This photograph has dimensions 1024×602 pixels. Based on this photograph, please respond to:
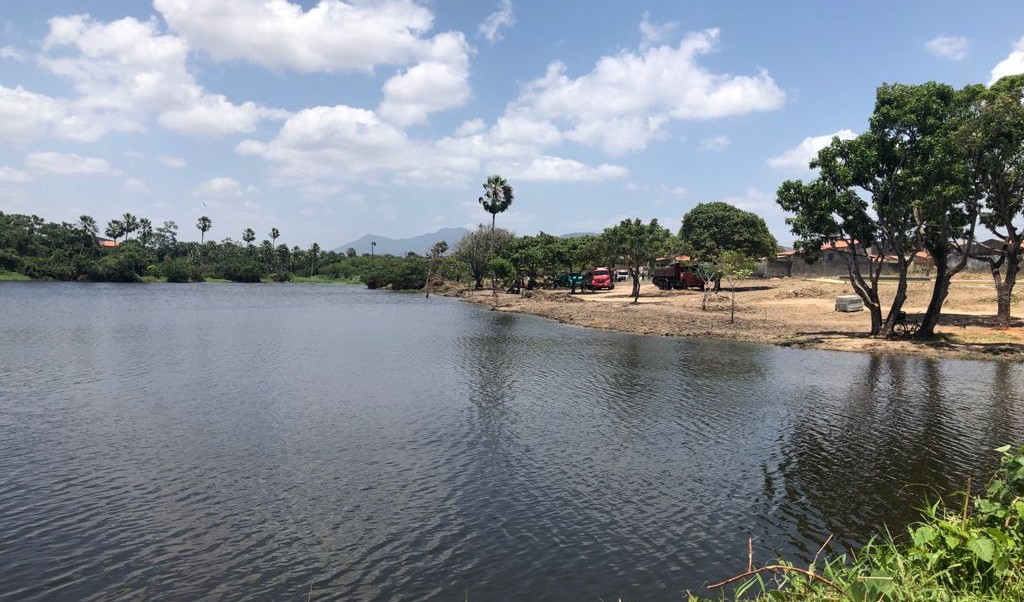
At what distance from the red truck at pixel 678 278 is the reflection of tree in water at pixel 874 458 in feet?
204

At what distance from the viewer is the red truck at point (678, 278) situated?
90.6 meters

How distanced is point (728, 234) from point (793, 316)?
3114cm

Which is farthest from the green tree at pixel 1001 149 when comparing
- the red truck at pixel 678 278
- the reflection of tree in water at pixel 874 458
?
the red truck at pixel 678 278

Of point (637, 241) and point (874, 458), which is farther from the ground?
point (637, 241)

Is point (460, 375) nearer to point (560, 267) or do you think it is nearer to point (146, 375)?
point (146, 375)

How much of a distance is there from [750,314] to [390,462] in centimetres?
5220

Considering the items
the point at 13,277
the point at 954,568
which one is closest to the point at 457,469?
the point at 954,568

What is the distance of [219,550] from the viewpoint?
1240cm

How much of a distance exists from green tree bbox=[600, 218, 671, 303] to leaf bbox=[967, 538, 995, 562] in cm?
7011

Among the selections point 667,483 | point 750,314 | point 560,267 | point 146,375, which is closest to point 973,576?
point 667,483

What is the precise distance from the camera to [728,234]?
87.9 m

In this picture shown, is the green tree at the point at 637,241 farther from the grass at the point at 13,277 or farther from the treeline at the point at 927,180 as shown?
the grass at the point at 13,277

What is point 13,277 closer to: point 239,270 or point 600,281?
point 239,270

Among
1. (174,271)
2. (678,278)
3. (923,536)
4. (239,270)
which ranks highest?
(239,270)
